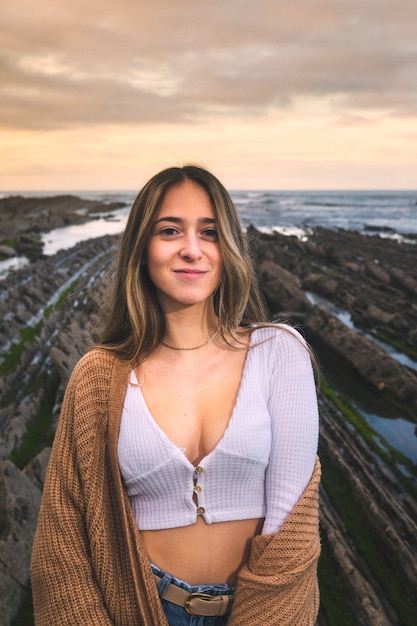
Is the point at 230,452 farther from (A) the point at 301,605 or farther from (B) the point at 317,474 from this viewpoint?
(A) the point at 301,605

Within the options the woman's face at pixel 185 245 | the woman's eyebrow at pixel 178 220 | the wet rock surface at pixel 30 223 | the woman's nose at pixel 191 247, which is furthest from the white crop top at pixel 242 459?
the wet rock surface at pixel 30 223

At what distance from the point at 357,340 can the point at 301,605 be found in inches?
453

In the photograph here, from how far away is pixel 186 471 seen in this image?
242 cm

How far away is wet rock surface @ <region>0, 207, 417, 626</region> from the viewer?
5.72 m

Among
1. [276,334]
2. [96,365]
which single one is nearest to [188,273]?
[276,334]

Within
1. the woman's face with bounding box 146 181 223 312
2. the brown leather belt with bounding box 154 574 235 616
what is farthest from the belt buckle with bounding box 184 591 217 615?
the woman's face with bounding box 146 181 223 312

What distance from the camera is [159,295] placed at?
9.68 feet

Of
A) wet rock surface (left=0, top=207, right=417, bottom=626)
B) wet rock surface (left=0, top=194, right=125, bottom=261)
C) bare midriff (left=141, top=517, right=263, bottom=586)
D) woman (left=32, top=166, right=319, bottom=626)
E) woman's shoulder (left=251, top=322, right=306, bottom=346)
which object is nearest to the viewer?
woman (left=32, top=166, right=319, bottom=626)

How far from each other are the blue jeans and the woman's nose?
5.33 ft

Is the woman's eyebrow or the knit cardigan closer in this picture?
the knit cardigan

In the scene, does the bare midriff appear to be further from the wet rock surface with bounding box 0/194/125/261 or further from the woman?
the wet rock surface with bounding box 0/194/125/261

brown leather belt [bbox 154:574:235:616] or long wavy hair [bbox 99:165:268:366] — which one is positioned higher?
long wavy hair [bbox 99:165:268:366]

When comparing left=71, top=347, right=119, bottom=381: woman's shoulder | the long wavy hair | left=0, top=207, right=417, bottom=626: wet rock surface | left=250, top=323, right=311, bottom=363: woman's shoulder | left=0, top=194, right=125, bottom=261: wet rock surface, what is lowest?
left=0, top=194, right=125, bottom=261: wet rock surface

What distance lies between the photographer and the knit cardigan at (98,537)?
242 cm
